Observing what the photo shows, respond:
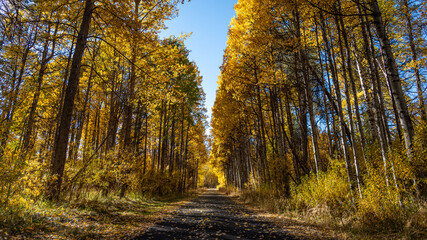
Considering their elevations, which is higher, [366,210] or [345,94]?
[345,94]

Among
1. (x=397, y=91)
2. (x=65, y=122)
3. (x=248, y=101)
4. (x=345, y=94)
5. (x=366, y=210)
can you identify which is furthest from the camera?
(x=248, y=101)

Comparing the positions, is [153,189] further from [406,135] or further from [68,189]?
[406,135]

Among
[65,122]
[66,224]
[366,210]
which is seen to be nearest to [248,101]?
[366,210]

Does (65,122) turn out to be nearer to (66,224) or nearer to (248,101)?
(66,224)

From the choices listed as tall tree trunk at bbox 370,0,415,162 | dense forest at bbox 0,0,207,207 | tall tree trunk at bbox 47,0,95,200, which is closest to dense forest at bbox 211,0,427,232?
tall tree trunk at bbox 370,0,415,162

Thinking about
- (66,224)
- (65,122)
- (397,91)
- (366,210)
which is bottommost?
(66,224)

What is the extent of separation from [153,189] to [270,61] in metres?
11.1

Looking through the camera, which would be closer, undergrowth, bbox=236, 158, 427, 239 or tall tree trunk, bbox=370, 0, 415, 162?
undergrowth, bbox=236, 158, 427, 239

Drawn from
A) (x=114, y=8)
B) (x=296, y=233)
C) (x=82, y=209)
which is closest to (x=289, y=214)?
(x=296, y=233)

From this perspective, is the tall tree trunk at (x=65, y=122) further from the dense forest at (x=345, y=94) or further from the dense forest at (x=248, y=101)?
the dense forest at (x=345, y=94)

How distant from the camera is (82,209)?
6.28m

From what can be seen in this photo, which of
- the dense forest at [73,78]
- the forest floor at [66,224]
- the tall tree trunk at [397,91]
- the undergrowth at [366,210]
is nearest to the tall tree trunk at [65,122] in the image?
the dense forest at [73,78]

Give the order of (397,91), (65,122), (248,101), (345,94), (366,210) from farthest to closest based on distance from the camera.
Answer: (248,101)
(345,94)
(65,122)
(366,210)
(397,91)

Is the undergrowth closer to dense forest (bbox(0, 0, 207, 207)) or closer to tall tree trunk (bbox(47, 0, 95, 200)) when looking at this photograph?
dense forest (bbox(0, 0, 207, 207))
